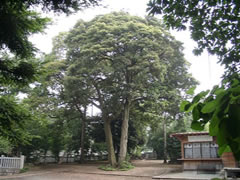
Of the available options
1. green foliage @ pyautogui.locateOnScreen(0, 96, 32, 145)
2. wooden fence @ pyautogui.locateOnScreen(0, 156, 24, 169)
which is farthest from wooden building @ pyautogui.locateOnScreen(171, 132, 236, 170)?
wooden fence @ pyautogui.locateOnScreen(0, 156, 24, 169)

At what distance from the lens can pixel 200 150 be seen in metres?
15.6

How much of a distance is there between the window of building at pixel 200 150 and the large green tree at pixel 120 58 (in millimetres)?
4921

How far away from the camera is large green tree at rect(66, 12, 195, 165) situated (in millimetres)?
15859

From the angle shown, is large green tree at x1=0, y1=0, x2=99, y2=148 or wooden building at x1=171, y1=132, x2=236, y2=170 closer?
large green tree at x1=0, y1=0, x2=99, y2=148

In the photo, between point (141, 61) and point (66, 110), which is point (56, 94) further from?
point (141, 61)

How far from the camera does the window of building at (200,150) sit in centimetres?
1514

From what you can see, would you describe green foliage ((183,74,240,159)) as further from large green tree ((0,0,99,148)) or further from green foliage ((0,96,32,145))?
green foliage ((0,96,32,145))

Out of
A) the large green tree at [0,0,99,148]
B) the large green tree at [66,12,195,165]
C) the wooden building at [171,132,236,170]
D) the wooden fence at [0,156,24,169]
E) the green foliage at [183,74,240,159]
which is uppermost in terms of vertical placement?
the large green tree at [66,12,195,165]

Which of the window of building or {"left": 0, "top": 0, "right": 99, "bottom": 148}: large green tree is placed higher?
{"left": 0, "top": 0, "right": 99, "bottom": 148}: large green tree

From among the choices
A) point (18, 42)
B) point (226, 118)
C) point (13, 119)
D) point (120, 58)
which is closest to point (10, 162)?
point (120, 58)

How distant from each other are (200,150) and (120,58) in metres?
8.96

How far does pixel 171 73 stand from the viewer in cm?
1825

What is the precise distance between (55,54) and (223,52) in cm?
1820

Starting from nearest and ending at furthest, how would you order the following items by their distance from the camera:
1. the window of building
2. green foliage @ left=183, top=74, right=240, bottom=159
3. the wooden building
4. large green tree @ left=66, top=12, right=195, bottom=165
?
green foliage @ left=183, top=74, right=240, bottom=159 → the wooden building → the window of building → large green tree @ left=66, top=12, right=195, bottom=165
